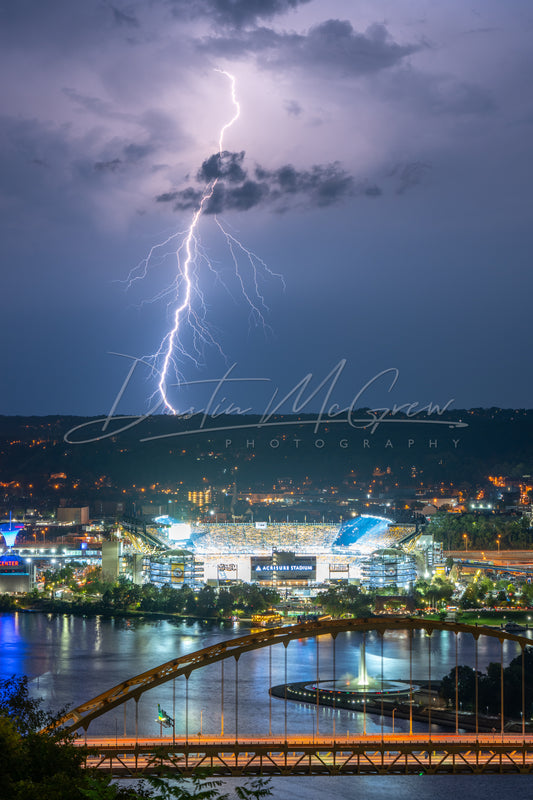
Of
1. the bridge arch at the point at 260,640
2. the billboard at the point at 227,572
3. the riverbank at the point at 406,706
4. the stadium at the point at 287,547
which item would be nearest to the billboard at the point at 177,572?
the stadium at the point at 287,547

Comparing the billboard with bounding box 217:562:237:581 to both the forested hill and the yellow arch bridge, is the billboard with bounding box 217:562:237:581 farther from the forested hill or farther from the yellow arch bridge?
the forested hill

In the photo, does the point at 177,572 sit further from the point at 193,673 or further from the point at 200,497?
the point at 200,497

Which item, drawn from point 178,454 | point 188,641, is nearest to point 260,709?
point 188,641

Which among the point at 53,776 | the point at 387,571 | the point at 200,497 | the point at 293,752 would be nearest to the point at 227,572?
the point at 387,571

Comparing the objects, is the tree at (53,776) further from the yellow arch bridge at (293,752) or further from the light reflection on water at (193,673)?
the light reflection on water at (193,673)

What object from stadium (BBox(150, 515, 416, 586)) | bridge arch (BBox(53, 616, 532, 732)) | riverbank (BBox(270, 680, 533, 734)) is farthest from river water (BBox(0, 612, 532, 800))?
stadium (BBox(150, 515, 416, 586))

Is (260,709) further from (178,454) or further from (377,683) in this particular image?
(178,454)
